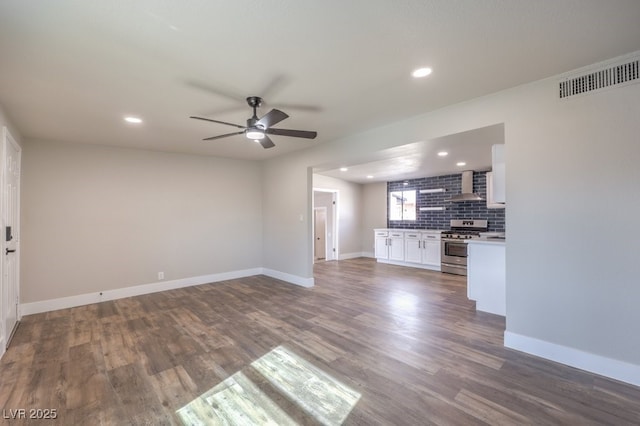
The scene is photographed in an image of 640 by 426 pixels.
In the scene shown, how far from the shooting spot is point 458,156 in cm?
510

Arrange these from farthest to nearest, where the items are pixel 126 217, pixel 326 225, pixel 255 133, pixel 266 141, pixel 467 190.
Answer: pixel 326 225 < pixel 467 190 < pixel 126 217 < pixel 266 141 < pixel 255 133

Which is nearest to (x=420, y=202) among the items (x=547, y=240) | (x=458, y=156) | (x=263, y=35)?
(x=458, y=156)

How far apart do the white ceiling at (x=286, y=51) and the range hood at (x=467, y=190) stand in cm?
419

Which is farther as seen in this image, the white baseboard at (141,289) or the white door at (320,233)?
the white door at (320,233)

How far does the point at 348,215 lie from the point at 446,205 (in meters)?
2.89

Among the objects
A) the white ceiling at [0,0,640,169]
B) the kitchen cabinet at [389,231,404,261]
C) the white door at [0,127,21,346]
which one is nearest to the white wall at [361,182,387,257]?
the kitchen cabinet at [389,231,404,261]

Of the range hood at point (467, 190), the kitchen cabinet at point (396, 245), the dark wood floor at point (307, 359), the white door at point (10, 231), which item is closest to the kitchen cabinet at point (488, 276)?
the dark wood floor at point (307, 359)

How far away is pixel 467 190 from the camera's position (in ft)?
21.8

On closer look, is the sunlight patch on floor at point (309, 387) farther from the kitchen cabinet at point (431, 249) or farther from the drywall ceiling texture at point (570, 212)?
the kitchen cabinet at point (431, 249)

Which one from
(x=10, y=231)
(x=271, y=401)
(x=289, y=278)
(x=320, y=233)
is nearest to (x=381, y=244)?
(x=320, y=233)

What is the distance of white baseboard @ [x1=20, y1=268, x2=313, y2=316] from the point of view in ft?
13.2

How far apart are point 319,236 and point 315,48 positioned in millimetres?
7269

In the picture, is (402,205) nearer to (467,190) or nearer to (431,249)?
(431,249)

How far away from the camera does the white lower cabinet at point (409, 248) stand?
269 inches
